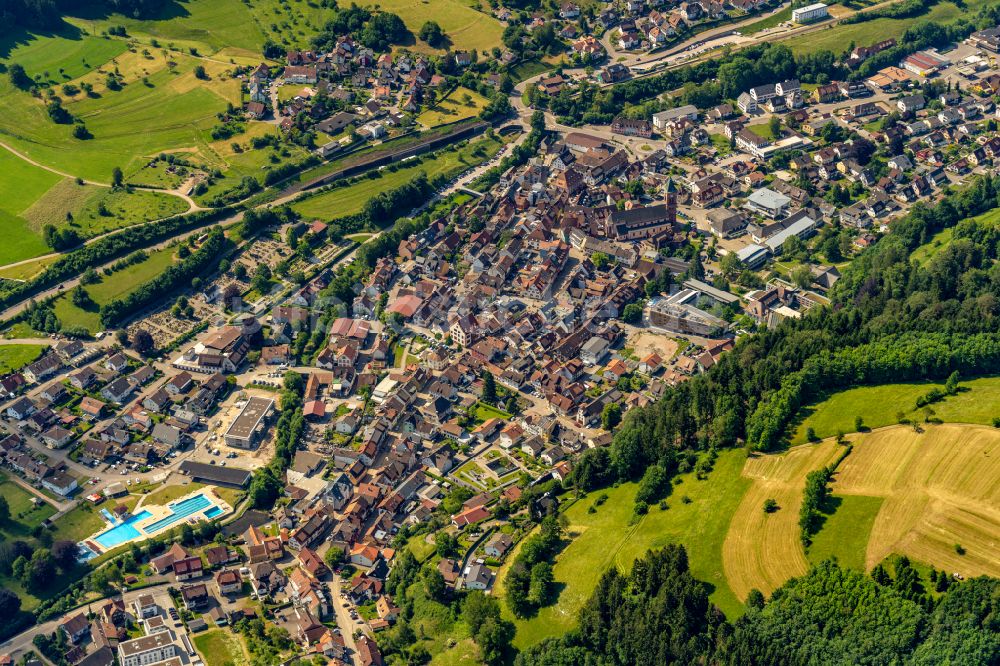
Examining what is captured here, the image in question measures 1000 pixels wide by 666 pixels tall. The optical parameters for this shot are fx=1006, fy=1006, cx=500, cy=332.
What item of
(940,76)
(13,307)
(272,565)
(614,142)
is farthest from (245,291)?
(940,76)

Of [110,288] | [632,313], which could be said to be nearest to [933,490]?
[632,313]

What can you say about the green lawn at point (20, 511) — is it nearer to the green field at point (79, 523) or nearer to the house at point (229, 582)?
the green field at point (79, 523)

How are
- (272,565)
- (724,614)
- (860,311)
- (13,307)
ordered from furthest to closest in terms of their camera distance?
(13,307), (860,311), (272,565), (724,614)

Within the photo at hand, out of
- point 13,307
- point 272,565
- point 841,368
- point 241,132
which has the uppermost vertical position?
point 241,132

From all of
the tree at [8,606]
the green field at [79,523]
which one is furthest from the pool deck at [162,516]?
the tree at [8,606]

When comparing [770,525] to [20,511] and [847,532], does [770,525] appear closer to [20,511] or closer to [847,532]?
[847,532]

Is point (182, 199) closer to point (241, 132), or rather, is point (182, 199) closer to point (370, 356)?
point (241, 132)

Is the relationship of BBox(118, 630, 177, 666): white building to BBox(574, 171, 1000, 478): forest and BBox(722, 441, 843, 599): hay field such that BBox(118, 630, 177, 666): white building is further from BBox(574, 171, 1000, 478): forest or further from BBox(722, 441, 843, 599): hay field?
BBox(722, 441, 843, 599): hay field
